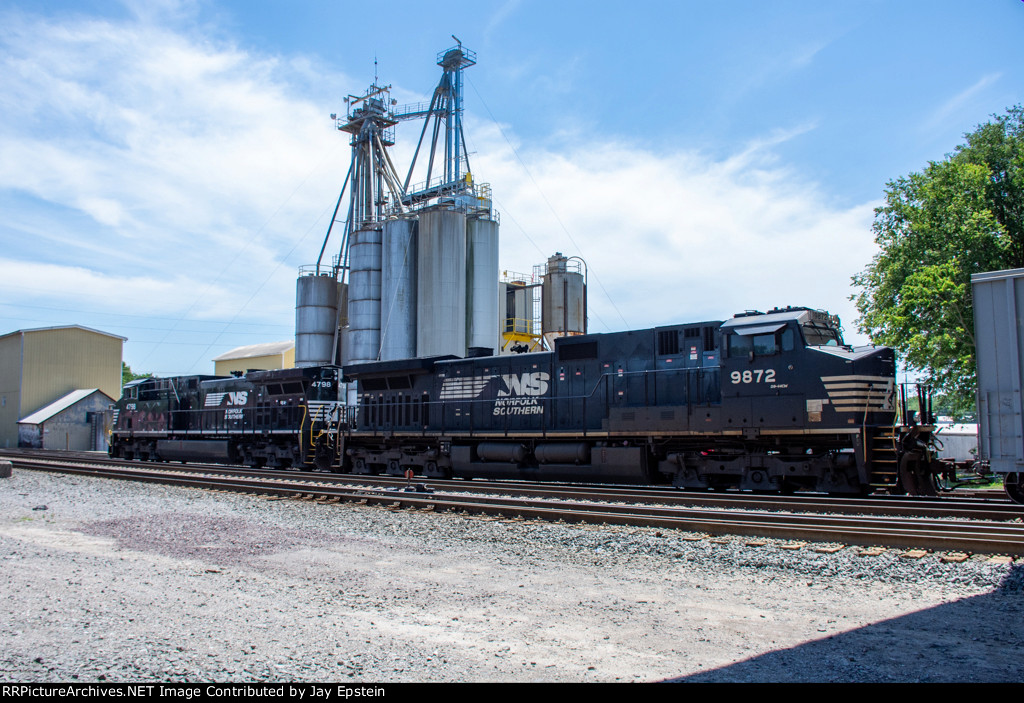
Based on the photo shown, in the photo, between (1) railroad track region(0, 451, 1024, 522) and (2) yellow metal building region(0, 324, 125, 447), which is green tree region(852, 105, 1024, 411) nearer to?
(1) railroad track region(0, 451, 1024, 522)

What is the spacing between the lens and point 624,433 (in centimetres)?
1462

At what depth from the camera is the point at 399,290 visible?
118 ft

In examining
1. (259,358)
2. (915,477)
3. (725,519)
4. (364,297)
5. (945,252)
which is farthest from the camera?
(259,358)

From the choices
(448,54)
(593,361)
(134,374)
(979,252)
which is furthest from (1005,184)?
(134,374)

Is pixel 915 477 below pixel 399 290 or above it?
below

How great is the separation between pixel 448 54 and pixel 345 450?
1084 inches

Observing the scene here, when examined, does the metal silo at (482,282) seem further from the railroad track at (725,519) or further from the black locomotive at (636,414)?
the railroad track at (725,519)

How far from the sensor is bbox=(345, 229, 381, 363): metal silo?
120 feet

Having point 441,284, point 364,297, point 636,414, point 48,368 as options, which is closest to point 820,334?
point 636,414

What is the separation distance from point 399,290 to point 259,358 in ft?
86.5

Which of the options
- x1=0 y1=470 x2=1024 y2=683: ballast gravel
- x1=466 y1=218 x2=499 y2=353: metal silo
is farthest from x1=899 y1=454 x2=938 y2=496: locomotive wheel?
x1=466 y1=218 x2=499 y2=353: metal silo

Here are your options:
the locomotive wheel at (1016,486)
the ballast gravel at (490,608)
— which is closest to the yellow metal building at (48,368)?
the ballast gravel at (490,608)

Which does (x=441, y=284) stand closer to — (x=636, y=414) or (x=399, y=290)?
(x=399, y=290)

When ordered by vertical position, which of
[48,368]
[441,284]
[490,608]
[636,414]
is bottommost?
[490,608]
